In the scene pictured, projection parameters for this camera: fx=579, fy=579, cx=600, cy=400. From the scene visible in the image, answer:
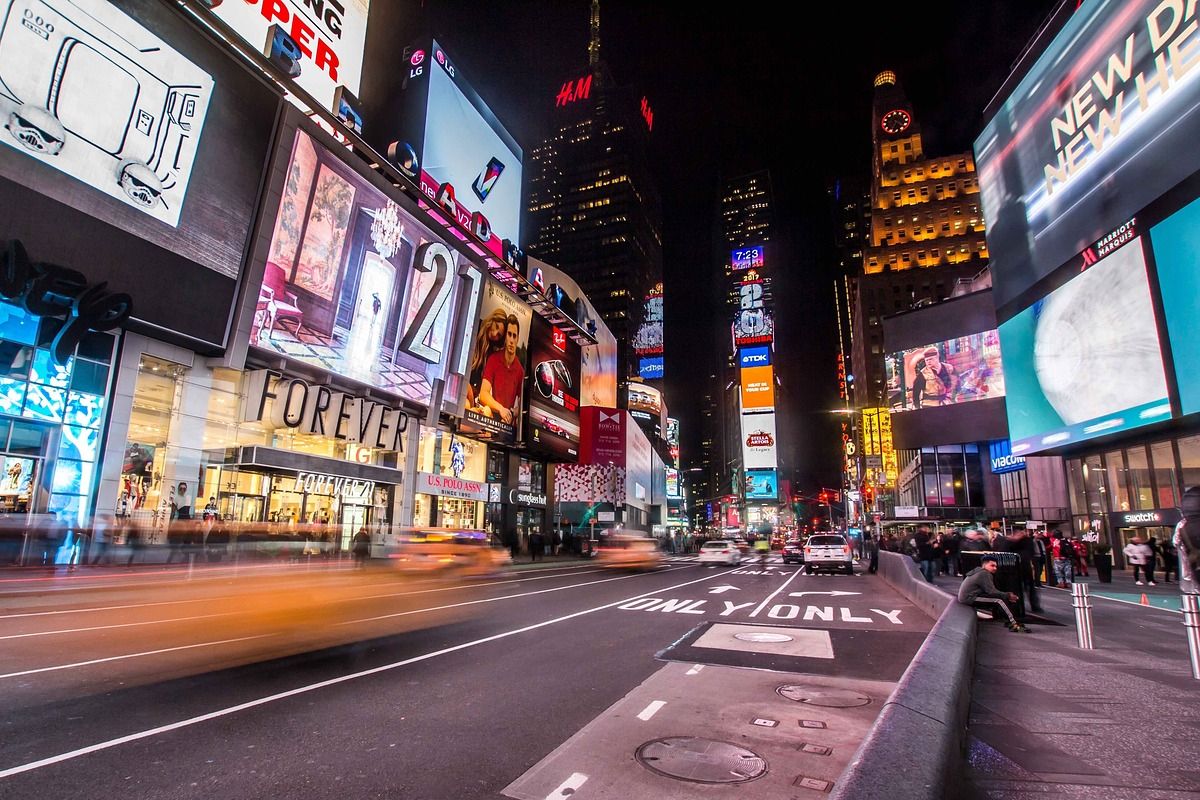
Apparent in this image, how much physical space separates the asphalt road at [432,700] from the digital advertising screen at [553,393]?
37.9 meters

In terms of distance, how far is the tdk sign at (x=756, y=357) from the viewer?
13562cm

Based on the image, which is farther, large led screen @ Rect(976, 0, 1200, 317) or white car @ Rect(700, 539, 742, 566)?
white car @ Rect(700, 539, 742, 566)

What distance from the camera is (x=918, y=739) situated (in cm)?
302

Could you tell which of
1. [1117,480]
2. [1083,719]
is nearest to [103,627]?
[1083,719]

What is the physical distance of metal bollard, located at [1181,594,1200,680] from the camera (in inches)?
261

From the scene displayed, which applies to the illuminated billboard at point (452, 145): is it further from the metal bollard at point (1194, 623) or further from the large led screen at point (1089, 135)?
the metal bollard at point (1194, 623)

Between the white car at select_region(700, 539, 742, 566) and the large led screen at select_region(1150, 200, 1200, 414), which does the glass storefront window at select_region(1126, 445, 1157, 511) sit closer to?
the large led screen at select_region(1150, 200, 1200, 414)

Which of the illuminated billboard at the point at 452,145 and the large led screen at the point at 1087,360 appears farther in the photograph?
the illuminated billboard at the point at 452,145

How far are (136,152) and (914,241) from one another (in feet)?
374

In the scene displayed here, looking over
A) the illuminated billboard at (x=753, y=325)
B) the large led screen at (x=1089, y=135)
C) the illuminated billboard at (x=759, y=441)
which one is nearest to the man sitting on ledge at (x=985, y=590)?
the large led screen at (x=1089, y=135)

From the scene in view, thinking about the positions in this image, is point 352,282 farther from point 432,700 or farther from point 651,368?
point 651,368

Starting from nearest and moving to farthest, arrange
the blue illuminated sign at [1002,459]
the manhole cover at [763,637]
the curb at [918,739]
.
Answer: the curb at [918,739], the manhole cover at [763,637], the blue illuminated sign at [1002,459]

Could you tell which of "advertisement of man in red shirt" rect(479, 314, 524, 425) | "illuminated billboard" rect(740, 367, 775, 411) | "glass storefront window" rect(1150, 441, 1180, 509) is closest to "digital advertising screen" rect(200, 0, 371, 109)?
"advertisement of man in red shirt" rect(479, 314, 524, 425)

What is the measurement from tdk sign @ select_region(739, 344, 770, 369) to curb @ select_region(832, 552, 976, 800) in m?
134
